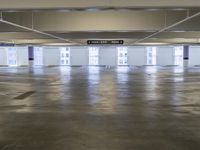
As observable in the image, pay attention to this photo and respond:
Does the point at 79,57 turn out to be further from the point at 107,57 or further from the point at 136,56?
the point at 136,56

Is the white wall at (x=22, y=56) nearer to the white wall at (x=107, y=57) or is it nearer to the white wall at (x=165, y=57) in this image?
the white wall at (x=107, y=57)

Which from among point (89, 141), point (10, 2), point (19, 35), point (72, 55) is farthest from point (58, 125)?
point (72, 55)

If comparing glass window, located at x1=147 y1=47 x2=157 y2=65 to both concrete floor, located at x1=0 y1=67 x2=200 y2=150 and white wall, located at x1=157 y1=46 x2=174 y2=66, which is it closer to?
white wall, located at x1=157 y1=46 x2=174 y2=66

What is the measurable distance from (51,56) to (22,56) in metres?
3.78

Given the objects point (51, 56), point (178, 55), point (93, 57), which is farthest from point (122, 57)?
point (51, 56)

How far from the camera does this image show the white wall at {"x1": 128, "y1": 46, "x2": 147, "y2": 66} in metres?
37.6

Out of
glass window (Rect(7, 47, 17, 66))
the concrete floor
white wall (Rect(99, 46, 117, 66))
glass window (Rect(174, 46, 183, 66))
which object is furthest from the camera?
glass window (Rect(174, 46, 183, 66))

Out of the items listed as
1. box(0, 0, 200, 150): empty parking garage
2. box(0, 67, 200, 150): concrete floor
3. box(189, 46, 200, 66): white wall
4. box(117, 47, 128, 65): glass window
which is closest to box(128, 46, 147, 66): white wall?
box(117, 47, 128, 65): glass window

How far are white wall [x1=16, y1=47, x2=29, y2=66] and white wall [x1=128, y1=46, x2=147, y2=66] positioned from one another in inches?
512

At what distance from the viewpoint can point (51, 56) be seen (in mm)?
39281

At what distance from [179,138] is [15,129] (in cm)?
280

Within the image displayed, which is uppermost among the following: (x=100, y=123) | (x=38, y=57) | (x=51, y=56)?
(x=51, y=56)

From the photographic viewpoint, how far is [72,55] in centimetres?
3853

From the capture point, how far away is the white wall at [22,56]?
38.3 metres
